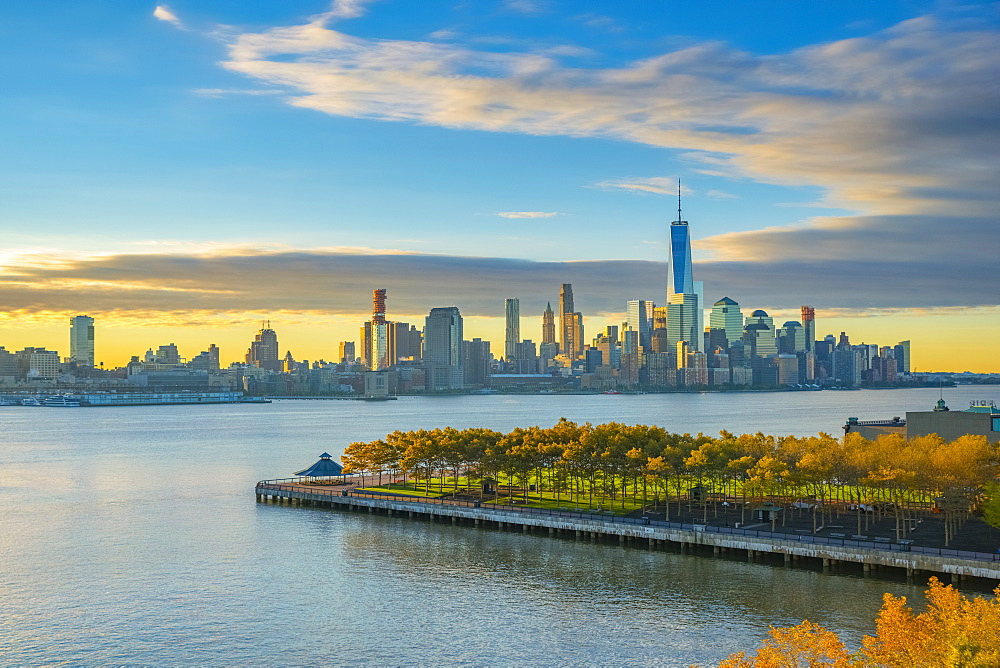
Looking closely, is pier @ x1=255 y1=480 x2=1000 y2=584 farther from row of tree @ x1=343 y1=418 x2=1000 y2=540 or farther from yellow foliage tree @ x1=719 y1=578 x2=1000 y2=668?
yellow foliage tree @ x1=719 y1=578 x2=1000 y2=668

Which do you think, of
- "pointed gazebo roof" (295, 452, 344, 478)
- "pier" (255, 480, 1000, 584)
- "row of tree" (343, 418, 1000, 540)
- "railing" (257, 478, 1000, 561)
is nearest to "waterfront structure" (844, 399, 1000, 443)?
"row of tree" (343, 418, 1000, 540)

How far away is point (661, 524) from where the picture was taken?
58344 millimetres

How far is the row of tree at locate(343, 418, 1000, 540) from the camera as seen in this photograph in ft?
192

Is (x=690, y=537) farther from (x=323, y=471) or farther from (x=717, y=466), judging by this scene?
(x=323, y=471)

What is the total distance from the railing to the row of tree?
339cm

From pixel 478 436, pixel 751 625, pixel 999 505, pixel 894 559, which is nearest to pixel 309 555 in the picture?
pixel 478 436

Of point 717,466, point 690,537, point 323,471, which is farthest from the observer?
point 323,471

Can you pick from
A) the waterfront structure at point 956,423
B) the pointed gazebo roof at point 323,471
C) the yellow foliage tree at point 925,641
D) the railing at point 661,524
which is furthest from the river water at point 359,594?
the waterfront structure at point 956,423

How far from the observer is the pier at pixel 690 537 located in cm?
4766

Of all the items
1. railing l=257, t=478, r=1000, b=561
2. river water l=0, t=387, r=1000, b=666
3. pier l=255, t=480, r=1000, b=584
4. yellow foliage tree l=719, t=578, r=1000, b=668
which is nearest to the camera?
yellow foliage tree l=719, t=578, r=1000, b=668

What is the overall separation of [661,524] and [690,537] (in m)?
2.64

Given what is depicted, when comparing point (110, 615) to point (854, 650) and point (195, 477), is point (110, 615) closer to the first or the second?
point (854, 650)

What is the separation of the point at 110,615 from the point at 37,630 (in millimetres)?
3094

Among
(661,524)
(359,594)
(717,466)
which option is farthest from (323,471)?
(359,594)
